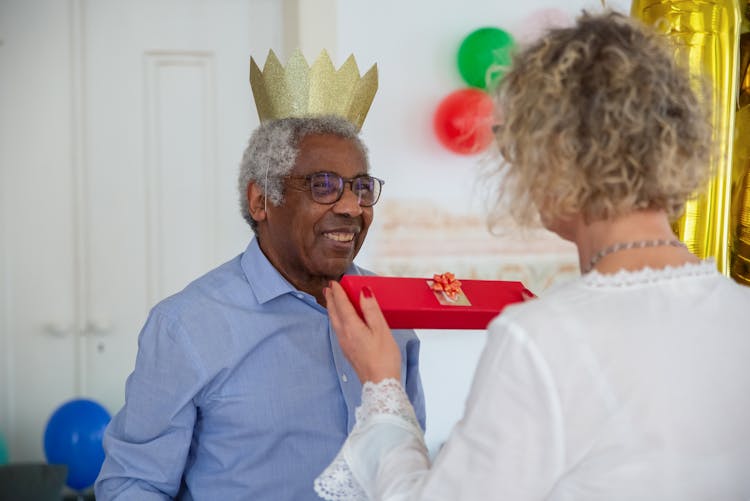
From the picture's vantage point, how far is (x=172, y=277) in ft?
11.2

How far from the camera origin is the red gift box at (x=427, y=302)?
1460mm

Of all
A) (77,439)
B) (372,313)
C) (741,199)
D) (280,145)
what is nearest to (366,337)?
(372,313)

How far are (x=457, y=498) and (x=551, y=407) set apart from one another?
0.55 feet

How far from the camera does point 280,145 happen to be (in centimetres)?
177

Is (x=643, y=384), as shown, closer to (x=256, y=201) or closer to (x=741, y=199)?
(x=741, y=199)

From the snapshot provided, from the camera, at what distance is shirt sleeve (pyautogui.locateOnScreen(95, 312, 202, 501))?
1580 millimetres

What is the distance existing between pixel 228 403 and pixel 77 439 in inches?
66.0

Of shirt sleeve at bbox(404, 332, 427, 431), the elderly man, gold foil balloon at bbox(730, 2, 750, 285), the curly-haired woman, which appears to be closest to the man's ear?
the elderly man

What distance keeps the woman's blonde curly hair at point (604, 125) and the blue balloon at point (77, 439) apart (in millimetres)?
2423

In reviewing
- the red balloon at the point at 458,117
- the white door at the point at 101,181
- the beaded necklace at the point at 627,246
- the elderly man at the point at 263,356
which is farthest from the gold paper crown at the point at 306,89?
the white door at the point at 101,181

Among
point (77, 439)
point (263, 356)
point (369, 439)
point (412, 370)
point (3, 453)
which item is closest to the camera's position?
point (369, 439)

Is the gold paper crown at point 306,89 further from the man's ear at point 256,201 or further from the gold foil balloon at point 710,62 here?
the gold foil balloon at point 710,62

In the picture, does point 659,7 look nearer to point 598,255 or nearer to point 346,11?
point 598,255

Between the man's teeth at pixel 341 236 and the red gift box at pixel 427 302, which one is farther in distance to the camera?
the man's teeth at pixel 341 236
